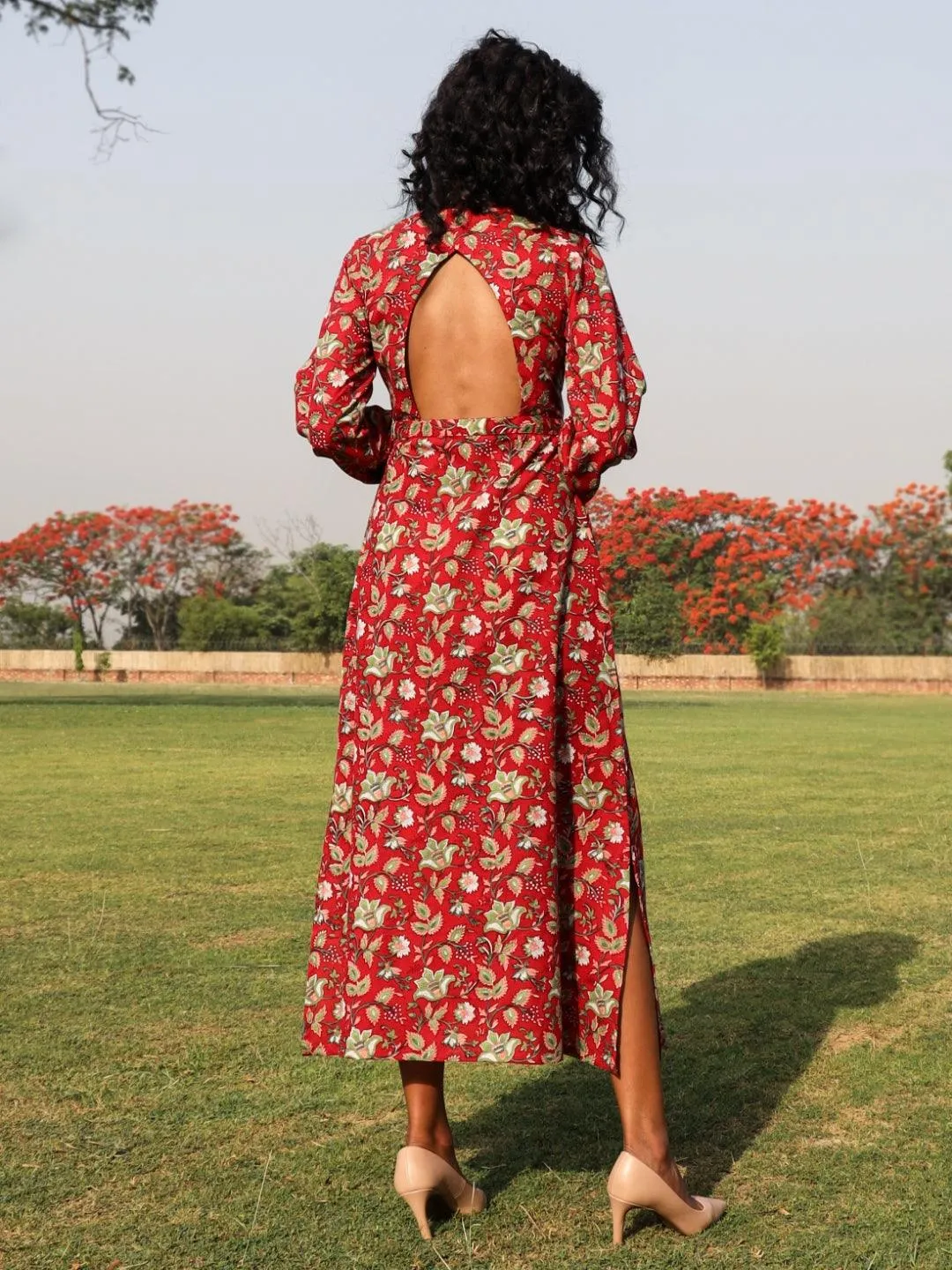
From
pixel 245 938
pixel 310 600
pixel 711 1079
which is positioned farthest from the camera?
pixel 310 600

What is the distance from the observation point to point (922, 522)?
4819cm

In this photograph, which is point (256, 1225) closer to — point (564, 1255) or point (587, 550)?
point (564, 1255)

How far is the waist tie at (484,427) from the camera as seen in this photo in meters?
2.60

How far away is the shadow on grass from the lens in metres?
2.88

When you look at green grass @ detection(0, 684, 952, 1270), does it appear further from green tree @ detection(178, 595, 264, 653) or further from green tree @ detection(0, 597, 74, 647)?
green tree @ detection(0, 597, 74, 647)

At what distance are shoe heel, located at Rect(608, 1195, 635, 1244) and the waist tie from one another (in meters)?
1.29

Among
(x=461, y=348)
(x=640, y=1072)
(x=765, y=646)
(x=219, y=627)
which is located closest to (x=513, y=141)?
(x=461, y=348)

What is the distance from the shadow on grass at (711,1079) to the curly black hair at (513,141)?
173cm

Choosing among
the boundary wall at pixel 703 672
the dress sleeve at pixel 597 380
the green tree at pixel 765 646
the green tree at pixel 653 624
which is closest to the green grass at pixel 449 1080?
the dress sleeve at pixel 597 380

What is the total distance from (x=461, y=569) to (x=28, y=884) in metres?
4.18

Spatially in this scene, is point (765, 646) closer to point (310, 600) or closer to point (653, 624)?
point (653, 624)

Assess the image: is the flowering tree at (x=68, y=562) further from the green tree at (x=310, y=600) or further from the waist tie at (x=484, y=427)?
the waist tie at (x=484, y=427)

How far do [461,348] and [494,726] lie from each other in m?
0.67

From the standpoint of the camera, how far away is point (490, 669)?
2549 millimetres
